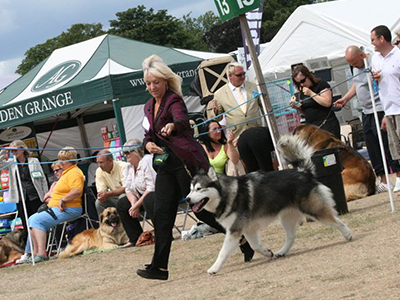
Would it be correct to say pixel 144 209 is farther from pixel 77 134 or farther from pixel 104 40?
pixel 77 134

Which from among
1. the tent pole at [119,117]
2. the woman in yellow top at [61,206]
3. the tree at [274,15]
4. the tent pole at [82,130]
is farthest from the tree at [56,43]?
the woman in yellow top at [61,206]

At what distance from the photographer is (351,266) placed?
462 centimetres

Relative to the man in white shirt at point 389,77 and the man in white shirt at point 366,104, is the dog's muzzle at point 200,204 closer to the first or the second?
the man in white shirt at point 389,77

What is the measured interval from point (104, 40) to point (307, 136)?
8.04m

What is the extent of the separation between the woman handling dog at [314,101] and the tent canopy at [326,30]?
7.48 metres

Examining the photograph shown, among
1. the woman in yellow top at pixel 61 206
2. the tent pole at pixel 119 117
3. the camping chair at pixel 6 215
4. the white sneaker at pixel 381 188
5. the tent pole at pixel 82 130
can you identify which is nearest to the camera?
the white sneaker at pixel 381 188

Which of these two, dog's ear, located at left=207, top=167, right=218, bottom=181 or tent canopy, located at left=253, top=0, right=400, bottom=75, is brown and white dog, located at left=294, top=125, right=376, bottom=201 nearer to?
dog's ear, located at left=207, top=167, right=218, bottom=181

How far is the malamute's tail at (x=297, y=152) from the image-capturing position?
6.06 m

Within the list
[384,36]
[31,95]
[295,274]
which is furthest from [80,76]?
[295,274]

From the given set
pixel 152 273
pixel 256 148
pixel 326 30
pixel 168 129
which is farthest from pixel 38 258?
pixel 326 30

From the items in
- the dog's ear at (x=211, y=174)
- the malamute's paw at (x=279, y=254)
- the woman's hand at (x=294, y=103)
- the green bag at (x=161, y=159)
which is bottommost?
the malamute's paw at (x=279, y=254)

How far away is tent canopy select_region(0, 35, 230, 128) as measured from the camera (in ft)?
43.8

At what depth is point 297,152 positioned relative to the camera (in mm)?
6117

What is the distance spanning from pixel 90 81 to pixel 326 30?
6738 millimetres
